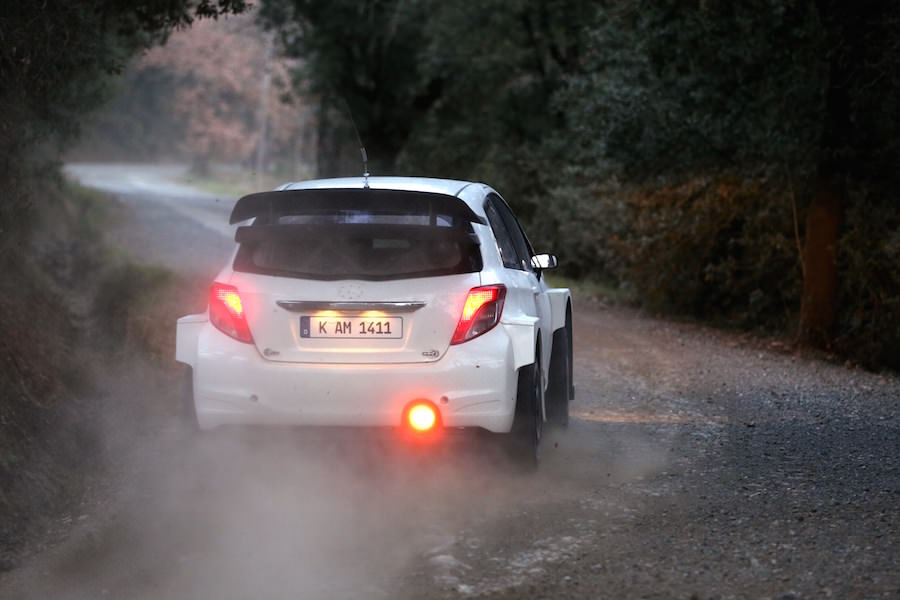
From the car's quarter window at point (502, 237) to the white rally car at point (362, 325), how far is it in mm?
480

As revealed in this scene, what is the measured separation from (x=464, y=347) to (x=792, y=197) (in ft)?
35.7

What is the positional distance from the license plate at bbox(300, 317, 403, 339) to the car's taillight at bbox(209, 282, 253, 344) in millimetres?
376

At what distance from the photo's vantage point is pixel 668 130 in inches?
697

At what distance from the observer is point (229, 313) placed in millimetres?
7020

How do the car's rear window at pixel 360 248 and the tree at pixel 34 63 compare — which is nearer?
the car's rear window at pixel 360 248

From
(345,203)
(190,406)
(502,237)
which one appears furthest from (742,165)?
(190,406)

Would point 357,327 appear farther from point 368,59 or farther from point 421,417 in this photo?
point 368,59

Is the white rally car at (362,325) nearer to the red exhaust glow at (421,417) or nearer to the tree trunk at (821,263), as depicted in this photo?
the red exhaust glow at (421,417)

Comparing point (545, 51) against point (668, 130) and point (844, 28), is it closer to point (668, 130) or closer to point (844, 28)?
point (668, 130)

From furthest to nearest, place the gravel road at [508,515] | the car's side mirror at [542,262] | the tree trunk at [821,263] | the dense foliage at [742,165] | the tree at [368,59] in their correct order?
the tree at [368,59] < the tree trunk at [821,263] < the dense foliage at [742,165] < the car's side mirror at [542,262] < the gravel road at [508,515]

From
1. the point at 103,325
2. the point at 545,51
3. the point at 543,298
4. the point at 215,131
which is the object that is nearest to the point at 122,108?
the point at 215,131

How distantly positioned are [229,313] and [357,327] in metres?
0.73

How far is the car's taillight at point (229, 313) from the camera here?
6.96 metres

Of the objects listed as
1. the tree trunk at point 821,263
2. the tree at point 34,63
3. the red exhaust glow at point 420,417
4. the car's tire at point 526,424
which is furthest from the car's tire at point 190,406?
the tree trunk at point 821,263
